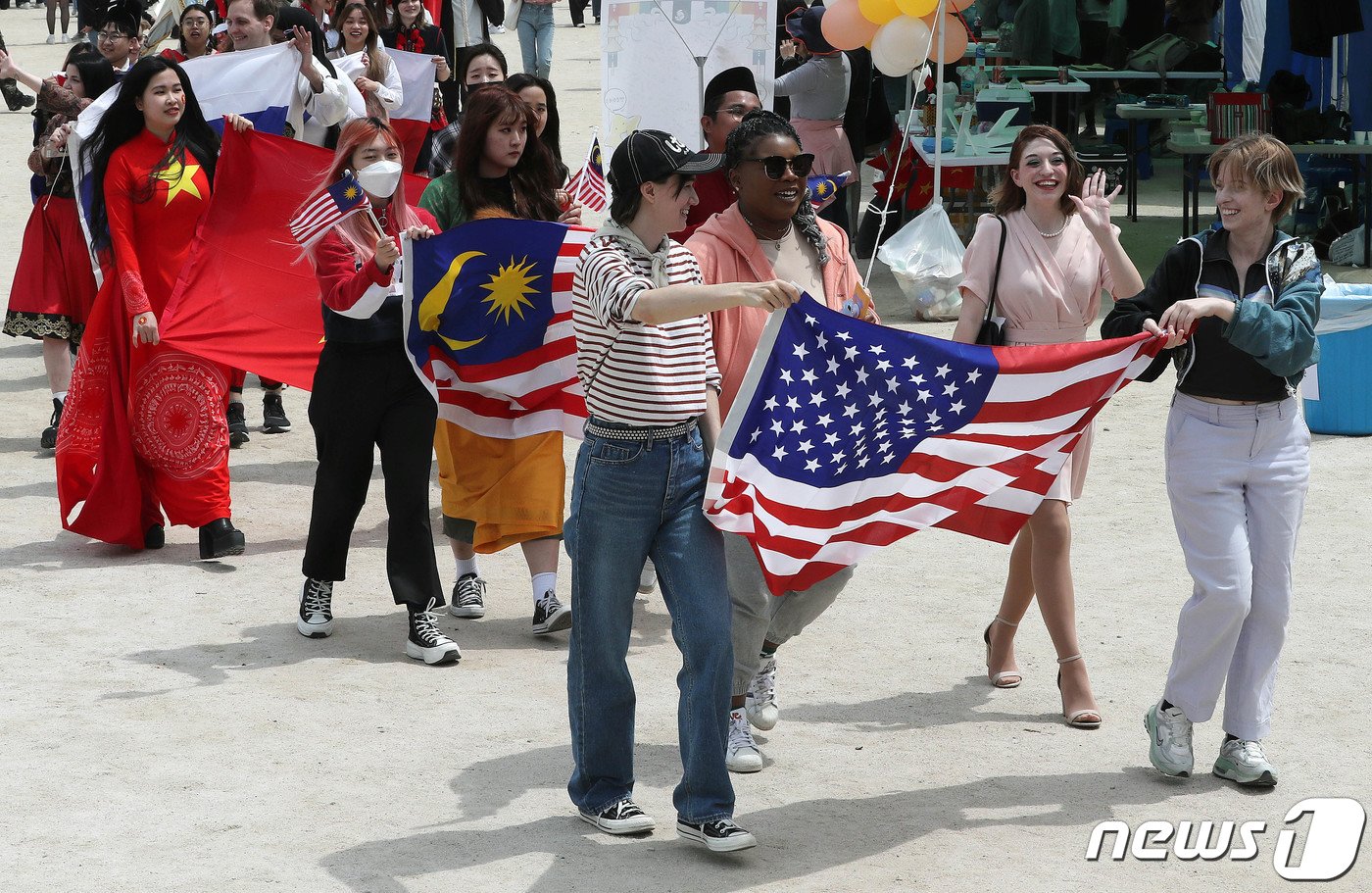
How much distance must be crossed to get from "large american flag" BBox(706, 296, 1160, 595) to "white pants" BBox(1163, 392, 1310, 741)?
30 cm

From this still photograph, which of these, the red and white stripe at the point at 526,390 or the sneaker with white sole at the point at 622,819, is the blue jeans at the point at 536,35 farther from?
the sneaker with white sole at the point at 622,819

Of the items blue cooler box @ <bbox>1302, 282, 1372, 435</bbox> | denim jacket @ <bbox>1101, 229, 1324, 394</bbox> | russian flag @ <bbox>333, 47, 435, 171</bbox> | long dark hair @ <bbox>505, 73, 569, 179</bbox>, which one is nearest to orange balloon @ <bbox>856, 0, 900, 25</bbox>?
russian flag @ <bbox>333, 47, 435, 171</bbox>

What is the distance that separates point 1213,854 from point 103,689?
137 inches

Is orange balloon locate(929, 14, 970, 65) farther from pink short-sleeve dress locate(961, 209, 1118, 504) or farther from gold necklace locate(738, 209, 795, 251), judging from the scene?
gold necklace locate(738, 209, 795, 251)

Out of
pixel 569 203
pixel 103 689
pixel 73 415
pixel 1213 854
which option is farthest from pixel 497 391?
pixel 1213 854

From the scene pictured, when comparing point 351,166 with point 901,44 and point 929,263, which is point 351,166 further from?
point 901,44

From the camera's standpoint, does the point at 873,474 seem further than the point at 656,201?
Yes

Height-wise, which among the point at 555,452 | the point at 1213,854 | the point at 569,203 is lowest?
the point at 1213,854

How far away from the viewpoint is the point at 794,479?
14.7 feet

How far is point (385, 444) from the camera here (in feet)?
19.4

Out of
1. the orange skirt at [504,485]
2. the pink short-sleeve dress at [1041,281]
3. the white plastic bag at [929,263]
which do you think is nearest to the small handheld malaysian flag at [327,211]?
the orange skirt at [504,485]

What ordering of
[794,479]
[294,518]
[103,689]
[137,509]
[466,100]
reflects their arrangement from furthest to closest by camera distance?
[294,518] < [137,509] < [466,100] < [103,689] < [794,479]

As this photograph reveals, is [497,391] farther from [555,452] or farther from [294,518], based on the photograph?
[294,518]

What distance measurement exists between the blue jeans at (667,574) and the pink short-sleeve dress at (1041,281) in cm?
145
